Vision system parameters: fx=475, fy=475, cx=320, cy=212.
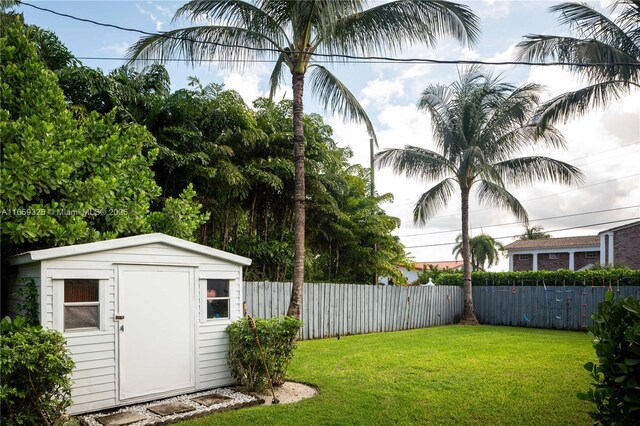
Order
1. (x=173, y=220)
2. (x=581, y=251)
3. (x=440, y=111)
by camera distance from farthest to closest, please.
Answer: (x=581, y=251) → (x=440, y=111) → (x=173, y=220)

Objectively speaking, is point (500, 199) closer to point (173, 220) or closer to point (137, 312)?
point (173, 220)

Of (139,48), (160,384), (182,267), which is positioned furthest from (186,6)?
(160,384)

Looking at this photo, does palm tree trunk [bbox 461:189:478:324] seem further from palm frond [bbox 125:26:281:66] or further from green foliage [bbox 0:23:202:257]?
green foliage [bbox 0:23:202:257]

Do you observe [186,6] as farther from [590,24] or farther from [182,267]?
[590,24]

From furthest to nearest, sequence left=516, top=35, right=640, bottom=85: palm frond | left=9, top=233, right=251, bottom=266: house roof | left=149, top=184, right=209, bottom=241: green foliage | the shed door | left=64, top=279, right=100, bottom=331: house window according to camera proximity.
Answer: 1. left=516, top=35, right=640, bottom=85: palm frond
2. left=149, top=184, right=209, bottom=241: green foliage
3. the shed door
4. left=64, top=279, right=100, bottom=331: house window
5. left=9, top=233, right=251, bottom=266: house roof

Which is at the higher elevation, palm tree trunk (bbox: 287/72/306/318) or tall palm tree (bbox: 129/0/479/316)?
tall palm tree (bbox: 129/0/479/316)

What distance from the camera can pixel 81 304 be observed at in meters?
5.61

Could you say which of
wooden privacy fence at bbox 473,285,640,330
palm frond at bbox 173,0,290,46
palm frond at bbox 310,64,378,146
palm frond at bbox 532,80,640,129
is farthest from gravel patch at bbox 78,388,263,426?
wooden privacy fence at bbox 473,285,640,330

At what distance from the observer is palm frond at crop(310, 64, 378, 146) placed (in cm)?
992

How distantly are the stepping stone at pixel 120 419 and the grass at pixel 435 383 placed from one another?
63cm

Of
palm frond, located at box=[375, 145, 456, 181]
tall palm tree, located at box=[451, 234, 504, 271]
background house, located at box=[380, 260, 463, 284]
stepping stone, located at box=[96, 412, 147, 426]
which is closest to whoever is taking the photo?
stepping stone, located at box=[96, 412, 147, 426]

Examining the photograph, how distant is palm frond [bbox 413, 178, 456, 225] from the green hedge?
3551 millimetres

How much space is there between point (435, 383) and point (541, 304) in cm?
1070

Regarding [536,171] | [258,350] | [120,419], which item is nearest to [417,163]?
[536,171]
